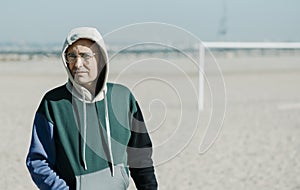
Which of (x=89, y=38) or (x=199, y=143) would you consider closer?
(x=89, y=38)

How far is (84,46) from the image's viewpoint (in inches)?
64.7

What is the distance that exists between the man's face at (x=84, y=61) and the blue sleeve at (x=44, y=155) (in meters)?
Result: 0.15

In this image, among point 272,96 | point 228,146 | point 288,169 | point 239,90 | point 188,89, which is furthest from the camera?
point 239,90

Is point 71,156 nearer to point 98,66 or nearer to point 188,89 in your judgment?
point 98,66

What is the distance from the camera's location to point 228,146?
769 cm

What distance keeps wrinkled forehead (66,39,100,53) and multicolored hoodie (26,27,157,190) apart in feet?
0.04

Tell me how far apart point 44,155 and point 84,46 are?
31 centimetres

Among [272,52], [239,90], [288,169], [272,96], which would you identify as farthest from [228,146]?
[272,52]

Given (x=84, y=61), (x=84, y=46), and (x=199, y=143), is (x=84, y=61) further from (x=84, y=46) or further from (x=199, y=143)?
(x=199, y=143)

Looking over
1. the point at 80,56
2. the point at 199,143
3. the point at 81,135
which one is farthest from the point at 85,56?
the point at 199,143

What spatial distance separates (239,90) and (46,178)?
15980mm

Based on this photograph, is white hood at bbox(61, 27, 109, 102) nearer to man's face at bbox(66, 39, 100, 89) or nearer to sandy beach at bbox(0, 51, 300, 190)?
man's face at bbox(66, 39, 100, 89)

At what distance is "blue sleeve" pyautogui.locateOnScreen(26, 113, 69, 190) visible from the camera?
5.36 feet

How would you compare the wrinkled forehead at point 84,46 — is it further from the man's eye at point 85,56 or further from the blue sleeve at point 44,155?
the blue sleeve at point 44,155
